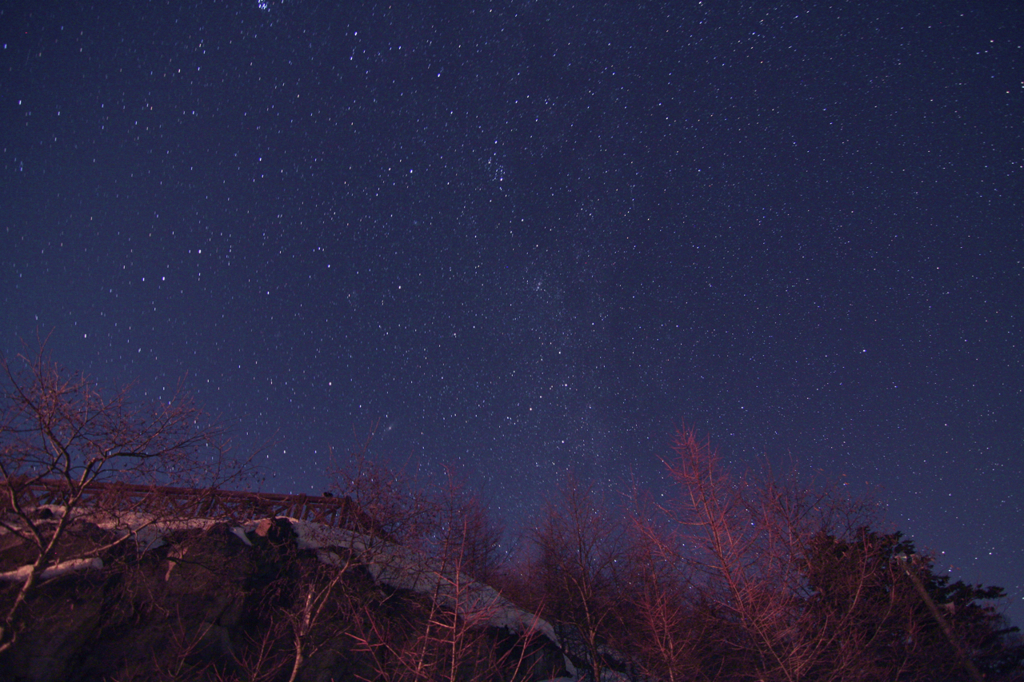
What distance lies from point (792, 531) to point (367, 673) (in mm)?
15350

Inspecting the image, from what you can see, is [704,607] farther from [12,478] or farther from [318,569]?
[12,478]

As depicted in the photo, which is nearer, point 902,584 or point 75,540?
point 75,540

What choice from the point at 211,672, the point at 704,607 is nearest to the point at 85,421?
the point at 211,672

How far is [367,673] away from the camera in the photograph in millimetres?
15570

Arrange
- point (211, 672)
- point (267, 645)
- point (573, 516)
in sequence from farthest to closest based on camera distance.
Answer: point (573, 516), point (267, 645), point (211, 672)

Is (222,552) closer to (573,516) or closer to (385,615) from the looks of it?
(385,615)

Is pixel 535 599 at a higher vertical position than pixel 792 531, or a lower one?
lower

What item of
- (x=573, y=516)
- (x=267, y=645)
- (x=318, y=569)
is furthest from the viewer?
(x=573, y=516)

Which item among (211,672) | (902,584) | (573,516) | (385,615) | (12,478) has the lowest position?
(211,672)

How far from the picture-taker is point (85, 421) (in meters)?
11.8

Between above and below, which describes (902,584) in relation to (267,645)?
above

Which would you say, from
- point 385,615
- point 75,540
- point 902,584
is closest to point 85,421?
point 75,540

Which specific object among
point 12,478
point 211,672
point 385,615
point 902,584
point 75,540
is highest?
point 902,584

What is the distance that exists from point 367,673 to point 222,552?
649cm
